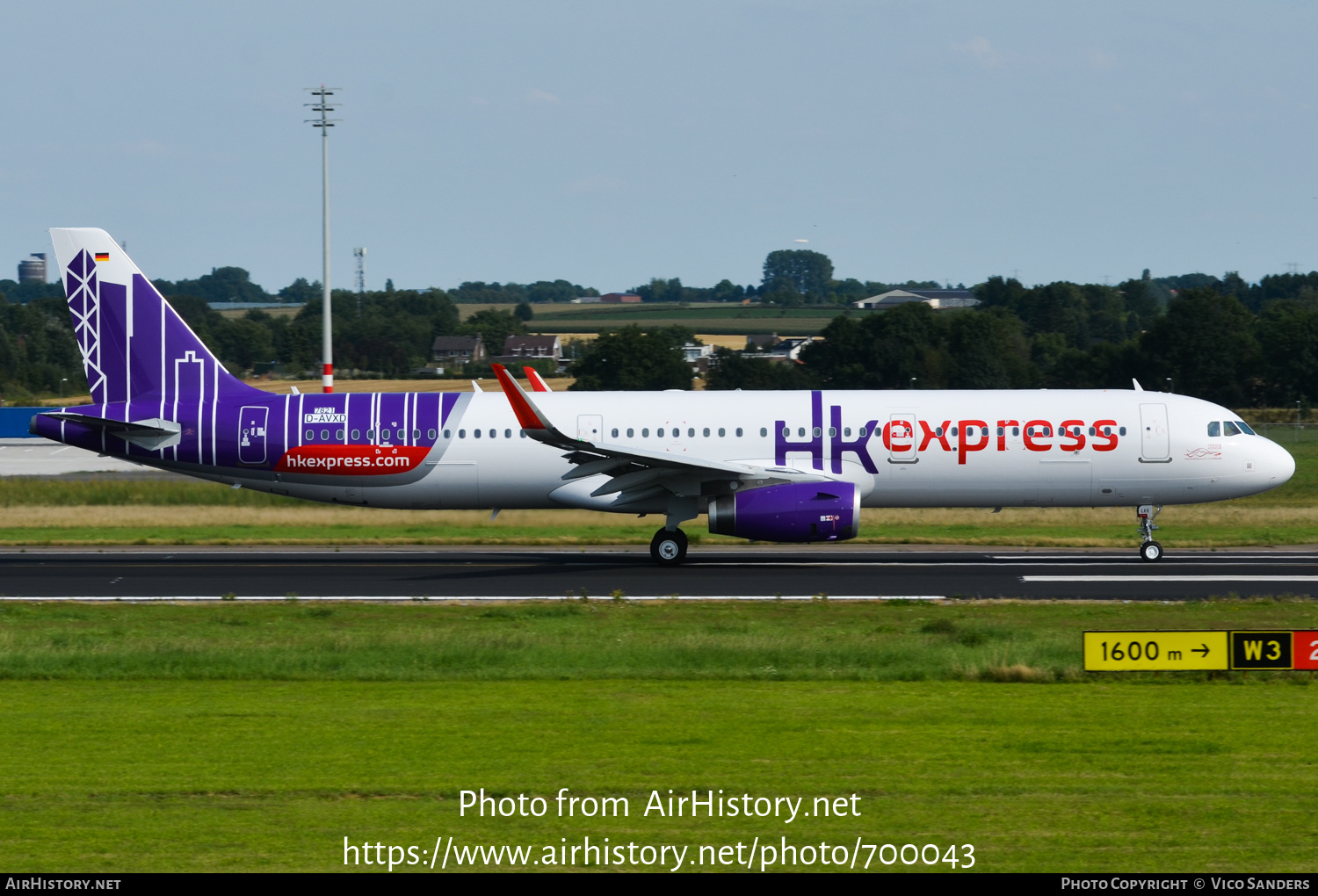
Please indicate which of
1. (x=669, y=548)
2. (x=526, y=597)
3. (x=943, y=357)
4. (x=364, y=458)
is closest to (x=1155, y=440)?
(x=669, y=548)

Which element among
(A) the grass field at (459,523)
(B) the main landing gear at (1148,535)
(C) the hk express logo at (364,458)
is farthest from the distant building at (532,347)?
(B) the main landing gear at (1148,535)

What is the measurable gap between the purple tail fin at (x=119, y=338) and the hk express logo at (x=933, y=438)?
42.5ft

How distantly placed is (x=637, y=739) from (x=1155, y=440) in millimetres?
19664

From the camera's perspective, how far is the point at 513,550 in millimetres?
33188

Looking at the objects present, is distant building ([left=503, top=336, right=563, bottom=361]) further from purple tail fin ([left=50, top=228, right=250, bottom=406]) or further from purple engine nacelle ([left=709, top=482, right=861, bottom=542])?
purple engine nacelle ([left=709, top=482, right=861, bottom=542])

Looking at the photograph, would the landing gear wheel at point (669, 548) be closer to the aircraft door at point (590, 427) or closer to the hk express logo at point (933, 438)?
the aircraft door at point (590, 427)

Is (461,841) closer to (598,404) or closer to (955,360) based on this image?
(598,404)

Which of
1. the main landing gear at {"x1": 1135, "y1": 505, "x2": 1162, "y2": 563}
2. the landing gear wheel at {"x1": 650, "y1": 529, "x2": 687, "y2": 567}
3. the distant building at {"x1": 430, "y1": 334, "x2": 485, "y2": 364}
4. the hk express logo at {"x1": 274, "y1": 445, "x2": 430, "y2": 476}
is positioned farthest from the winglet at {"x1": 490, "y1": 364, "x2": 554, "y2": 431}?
the distant building at {"x1": 430, "y1": 334, "x2": 485, "y2": 364}

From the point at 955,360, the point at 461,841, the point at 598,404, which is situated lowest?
the point at 461,841

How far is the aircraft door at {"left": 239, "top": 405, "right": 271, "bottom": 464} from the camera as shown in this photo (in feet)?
98.7

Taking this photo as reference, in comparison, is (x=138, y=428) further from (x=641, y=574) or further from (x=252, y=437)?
(x=641, y=574)

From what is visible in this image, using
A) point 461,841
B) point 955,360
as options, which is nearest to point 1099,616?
point 461,841

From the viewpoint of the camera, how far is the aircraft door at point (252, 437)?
1185 inches

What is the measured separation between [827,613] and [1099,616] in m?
4.18
